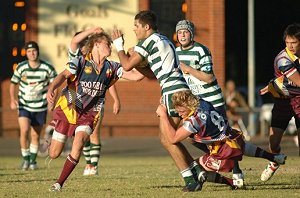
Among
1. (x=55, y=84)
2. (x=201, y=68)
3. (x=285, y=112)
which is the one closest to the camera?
(x=55, y=84)

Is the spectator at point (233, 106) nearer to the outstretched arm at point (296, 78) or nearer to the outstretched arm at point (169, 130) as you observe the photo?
the outstretched arm at point (296, 78)

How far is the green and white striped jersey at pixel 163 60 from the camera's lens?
13258 mm

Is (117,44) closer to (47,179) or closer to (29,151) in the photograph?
(47,179)

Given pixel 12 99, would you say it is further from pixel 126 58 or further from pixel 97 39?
pixel 126 58

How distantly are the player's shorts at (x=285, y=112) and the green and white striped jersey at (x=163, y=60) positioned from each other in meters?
2.71

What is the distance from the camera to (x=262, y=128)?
34.3 metres

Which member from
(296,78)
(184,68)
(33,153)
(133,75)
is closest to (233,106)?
(33,153)

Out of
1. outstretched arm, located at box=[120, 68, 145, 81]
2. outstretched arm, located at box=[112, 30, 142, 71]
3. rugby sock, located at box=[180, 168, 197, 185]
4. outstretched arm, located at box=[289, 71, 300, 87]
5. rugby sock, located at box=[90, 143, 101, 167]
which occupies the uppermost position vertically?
outstretched arm, located at box=[112, 30, 142, 71]

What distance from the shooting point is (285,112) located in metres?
15.5

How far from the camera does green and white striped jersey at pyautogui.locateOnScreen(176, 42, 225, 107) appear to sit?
582 inches

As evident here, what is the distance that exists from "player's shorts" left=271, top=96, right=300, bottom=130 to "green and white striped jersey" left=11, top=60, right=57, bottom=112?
218 inches

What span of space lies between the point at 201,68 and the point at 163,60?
1.60m

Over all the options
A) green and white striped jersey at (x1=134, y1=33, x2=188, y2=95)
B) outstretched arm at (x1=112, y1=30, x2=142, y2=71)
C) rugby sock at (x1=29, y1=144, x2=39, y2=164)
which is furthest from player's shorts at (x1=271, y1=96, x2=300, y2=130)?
rugby sock at (x1=29, y1=144, x2=39, y2=164)

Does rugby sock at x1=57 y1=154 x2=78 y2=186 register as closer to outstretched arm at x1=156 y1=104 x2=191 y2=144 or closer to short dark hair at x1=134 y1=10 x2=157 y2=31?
outstretched arm at x1=156 y1=104 x2=191 y2=144
